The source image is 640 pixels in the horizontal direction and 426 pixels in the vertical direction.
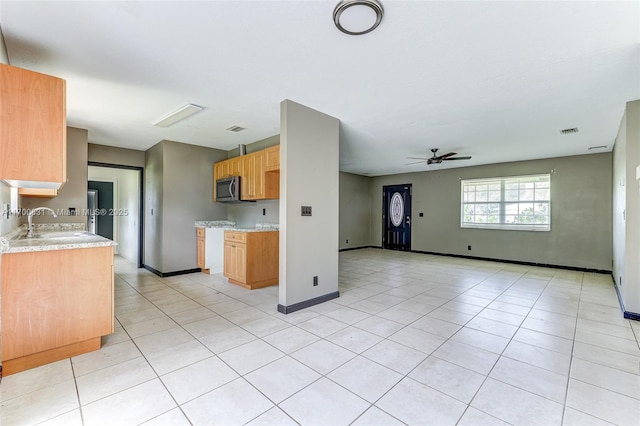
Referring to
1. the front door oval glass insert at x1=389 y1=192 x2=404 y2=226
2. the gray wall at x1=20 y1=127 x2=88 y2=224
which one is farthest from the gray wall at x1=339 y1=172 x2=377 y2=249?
the gray wall at x1=20 y1=127 x2=88 y2=224

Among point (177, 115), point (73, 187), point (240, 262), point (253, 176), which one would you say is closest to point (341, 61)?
point (177, 115)

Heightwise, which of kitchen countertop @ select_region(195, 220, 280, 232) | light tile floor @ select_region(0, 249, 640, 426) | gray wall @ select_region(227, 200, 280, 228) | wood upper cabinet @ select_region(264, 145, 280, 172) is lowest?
light tile floor @ select_region(0, 249, 640, 426)

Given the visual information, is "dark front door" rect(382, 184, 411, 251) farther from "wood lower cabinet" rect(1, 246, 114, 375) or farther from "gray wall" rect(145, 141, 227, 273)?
"wood lower cabinet" rect(1, 246, 114, 375)

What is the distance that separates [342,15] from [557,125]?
12.9 feet

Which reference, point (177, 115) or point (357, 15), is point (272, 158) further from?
point (357, 15)

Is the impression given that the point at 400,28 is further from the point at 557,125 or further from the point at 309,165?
the point at 557,125

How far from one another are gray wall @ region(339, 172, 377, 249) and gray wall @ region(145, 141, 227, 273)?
4.03 m

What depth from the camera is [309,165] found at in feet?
11.6

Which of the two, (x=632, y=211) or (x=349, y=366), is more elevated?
(x=632, y=211)

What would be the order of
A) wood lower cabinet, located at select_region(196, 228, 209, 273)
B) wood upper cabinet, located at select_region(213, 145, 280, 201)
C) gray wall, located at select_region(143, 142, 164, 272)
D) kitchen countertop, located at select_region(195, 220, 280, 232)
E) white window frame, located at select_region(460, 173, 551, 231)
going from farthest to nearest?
white window frame, located at select_region(460, 173, 551, 231) < wood lower cabinet, located at select_region(196, 228, 209, 273) < gray wall, located at select_region(143, 142, 164, 272) < kitchen countertop, located at select_region(195, 220, 280, 232) < wood upper cabinet, located at select_region(213, 145, 280, 201)

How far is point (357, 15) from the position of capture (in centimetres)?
186

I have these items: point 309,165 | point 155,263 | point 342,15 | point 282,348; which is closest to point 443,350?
point 282,348

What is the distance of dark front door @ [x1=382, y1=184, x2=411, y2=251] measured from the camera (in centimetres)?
878

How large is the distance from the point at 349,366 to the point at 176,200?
4.53 meters
